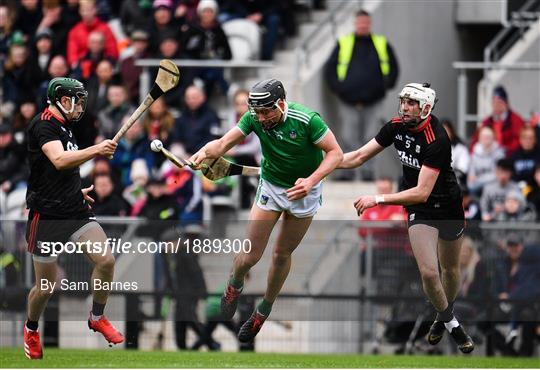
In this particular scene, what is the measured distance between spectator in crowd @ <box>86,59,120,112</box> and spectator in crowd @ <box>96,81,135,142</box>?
18 centimetres

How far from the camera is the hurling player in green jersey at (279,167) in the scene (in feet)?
56.2

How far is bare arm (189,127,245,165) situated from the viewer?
1747 centimetres

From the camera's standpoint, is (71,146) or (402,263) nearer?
(71,146)

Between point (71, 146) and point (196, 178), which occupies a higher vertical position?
point (71, 146)

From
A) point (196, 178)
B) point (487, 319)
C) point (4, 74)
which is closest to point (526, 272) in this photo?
point (487, 319)

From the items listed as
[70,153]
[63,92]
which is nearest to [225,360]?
[70,153]

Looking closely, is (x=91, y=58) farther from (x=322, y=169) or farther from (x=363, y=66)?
(x=322, y=169)

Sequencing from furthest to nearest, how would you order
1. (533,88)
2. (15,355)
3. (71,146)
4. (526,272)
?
(533,88) < (526,272) < (15,355) < (71,146)

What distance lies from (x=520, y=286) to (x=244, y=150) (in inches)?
160

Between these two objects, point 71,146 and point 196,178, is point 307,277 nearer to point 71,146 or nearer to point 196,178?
point 196,178

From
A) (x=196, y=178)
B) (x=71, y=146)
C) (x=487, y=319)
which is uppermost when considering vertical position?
(x=71, y=146)

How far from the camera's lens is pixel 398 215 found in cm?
2198

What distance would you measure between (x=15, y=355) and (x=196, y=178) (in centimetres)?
466

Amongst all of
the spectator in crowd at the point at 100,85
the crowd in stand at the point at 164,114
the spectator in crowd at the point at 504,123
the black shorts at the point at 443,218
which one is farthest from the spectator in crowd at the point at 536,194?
the spectator in crowd at the point at 100,85
